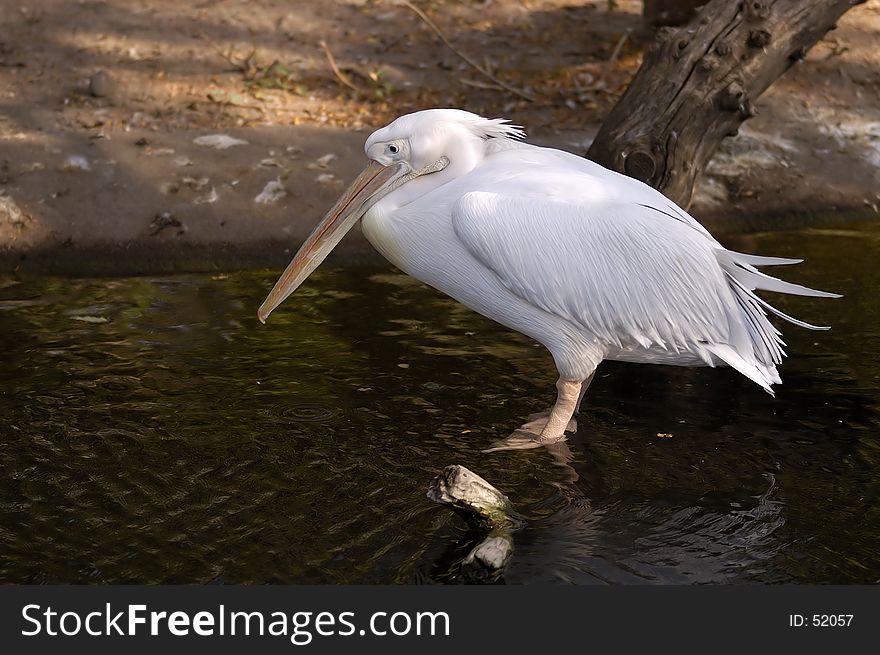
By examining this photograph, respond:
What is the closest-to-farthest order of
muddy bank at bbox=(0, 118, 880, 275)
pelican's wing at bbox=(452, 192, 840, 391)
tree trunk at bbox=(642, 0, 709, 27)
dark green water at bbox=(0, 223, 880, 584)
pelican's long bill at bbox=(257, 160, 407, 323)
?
dark green water at bbox=(0, 223, 880, 584)
pelican's wing at bbox=(452, 192, 840, 391)
pelican's long bill at bbox=(257, 160, 407, 323)
muddy bank at bbox=(0, 118, 880, 275)
tree trunk at bbox=(642, 0, 709, 27)

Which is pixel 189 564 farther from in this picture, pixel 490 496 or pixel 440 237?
pixel 440 237

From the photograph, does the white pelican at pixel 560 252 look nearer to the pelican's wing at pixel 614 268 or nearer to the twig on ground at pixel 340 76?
the pelican's wing at pixel 614 268

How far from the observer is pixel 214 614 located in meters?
2.90

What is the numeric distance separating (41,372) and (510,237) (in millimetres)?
1992

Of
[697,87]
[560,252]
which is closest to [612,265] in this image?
[560,252]

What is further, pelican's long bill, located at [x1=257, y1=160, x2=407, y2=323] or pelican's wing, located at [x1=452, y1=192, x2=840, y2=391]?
pelican's long bill, located at [x1=257, y1=160, x2=407, y2=323]

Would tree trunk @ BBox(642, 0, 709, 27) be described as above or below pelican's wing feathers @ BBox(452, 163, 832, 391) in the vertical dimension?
above

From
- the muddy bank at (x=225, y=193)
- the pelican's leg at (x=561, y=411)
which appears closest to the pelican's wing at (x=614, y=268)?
the pelican's leg at (x=561, y=411)

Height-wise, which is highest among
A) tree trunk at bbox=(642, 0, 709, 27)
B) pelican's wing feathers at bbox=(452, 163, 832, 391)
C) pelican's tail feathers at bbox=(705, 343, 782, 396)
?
tree trunk at bbox=(642, 0, 709, 27)

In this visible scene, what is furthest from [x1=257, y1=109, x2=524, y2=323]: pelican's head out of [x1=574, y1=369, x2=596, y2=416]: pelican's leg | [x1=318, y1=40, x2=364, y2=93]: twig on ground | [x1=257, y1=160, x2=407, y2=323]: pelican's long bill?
[x1=318, y1=40, x2=364, y2=93]: twig on ground

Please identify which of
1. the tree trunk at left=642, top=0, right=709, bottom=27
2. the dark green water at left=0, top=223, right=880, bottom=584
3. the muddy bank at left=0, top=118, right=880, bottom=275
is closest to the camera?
the dark green water at left=0, top=223, right=880, bottom=584

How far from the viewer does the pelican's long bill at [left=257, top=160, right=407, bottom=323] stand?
3947mm

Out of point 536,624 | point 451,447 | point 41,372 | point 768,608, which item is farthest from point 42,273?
point 768,608

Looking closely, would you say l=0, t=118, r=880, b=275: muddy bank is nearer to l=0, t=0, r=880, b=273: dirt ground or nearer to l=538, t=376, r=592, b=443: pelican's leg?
l=0, t=0, r=880, b=273: dirt ground
